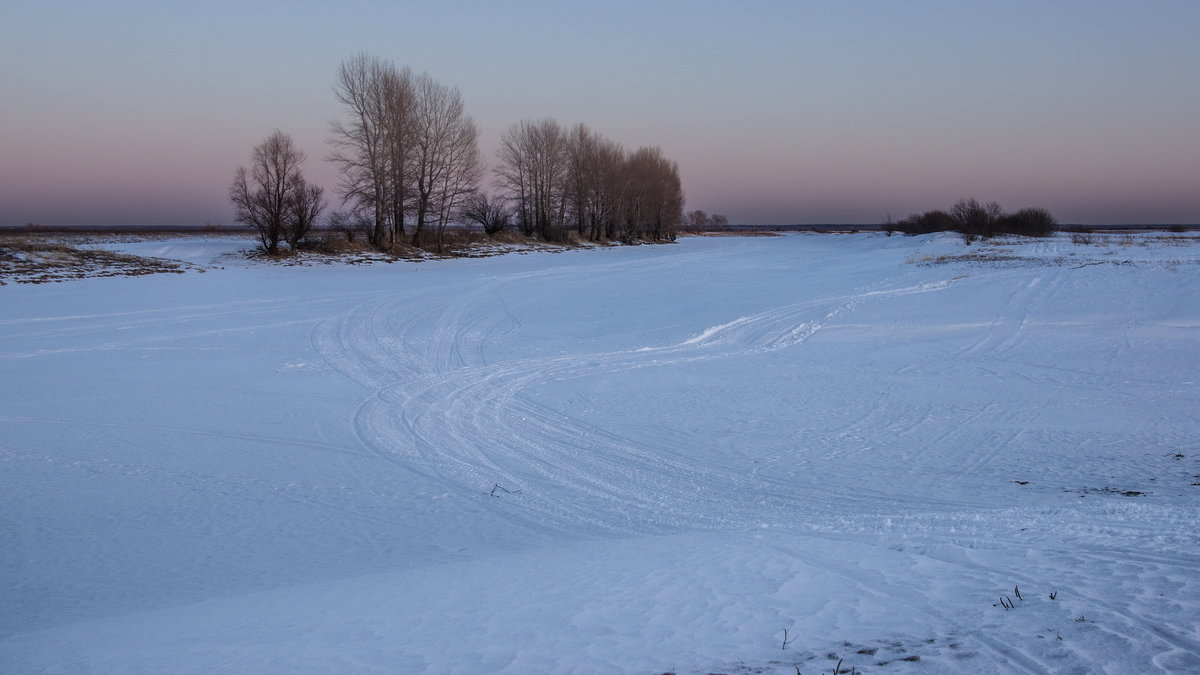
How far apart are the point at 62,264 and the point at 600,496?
3155 centimetres

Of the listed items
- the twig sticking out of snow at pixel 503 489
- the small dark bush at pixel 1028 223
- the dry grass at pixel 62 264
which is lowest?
the twig sticking out of snow at pixel 503 489

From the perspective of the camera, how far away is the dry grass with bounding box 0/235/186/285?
27.4m

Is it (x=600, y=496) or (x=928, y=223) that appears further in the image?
(x=928, y=223)

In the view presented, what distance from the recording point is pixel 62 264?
98.4 ft

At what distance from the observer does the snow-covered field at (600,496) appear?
4301mm

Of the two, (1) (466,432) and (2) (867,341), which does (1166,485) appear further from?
(2) (867,341)

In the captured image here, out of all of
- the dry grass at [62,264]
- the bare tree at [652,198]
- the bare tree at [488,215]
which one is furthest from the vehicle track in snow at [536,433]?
the bare tree at [652,198]

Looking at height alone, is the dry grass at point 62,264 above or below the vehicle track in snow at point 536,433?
above

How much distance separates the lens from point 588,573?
18.5 ft

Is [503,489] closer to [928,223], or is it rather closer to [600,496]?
[600,496]

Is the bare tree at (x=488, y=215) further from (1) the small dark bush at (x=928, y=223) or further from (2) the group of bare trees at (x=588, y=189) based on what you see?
(1) the small dark bush at (x=928, y=223)

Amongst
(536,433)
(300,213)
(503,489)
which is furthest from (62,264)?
(503,489)

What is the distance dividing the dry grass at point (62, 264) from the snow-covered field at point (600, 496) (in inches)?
374

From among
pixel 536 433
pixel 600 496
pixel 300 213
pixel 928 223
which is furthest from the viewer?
pixel 928 223
